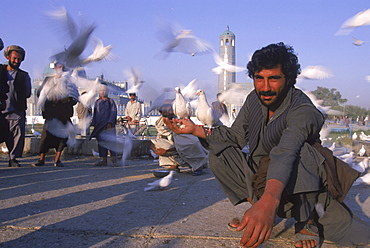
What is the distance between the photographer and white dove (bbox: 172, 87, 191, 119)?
6180 millimetres

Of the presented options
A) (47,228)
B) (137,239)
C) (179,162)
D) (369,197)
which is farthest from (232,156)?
(179,162)

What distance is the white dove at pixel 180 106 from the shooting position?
20.3ft

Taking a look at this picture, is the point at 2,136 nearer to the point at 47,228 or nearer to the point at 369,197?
the point at 47,228

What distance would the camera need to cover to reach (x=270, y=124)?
8.55ft

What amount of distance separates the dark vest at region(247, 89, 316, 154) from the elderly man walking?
4810 mm

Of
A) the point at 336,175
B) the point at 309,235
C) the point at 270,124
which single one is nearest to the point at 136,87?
the point at 270,124

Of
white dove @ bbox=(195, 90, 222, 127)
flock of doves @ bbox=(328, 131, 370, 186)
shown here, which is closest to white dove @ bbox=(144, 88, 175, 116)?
white dove @ bbox=(195, 90, 222, 127)

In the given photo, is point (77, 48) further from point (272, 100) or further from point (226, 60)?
point (272, 100)

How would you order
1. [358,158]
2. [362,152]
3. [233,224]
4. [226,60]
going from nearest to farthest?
[233,224]
[226,60]
[358,158]
[362,152]

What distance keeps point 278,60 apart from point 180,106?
145 inches

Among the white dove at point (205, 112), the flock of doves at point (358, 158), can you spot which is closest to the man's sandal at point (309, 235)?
the flock of doves at point (358, 158)

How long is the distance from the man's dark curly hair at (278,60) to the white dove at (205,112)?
3.91 m

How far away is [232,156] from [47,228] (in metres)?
1.49

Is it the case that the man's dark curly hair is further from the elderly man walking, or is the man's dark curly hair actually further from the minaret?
the elderly man walking
